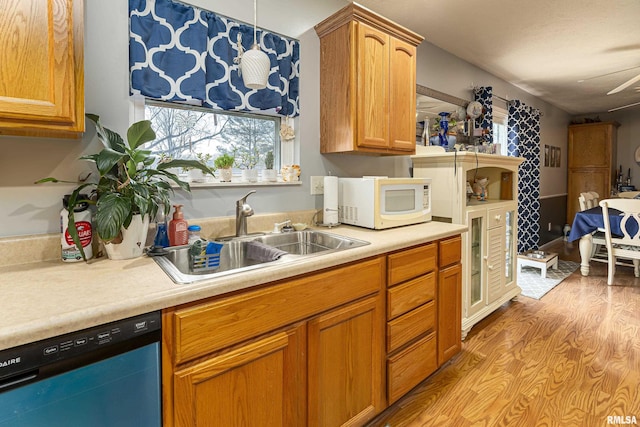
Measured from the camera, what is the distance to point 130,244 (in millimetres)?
1347

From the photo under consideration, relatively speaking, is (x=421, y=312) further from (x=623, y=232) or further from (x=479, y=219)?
(x=623, y=232)

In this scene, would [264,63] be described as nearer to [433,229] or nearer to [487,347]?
[433,229]

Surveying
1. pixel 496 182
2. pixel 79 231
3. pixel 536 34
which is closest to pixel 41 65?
pixel 79 231

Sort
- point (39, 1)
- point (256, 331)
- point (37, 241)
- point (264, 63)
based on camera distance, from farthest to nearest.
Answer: point (264, 63), point (37, 241), point (256, 331), point (39, 1)

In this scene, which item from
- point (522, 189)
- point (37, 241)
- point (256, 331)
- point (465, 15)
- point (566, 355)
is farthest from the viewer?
point (522, 189)

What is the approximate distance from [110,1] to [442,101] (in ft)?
8.83

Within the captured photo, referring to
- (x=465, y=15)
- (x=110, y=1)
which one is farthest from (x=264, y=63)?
(x=465, y=15)

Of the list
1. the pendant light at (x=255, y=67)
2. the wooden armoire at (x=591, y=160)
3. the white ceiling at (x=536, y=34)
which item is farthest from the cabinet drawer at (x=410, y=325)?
the wooden armoire at (x=591, y=160)

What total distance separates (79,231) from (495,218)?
2.80m

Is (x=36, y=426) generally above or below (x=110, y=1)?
below

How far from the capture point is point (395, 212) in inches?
82.3

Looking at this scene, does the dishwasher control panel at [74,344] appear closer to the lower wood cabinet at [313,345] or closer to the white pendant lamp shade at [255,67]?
the lower wood cabinet at [313,345]

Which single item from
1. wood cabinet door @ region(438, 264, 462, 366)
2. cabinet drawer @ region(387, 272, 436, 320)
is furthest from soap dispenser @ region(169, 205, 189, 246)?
wood cabinet door @ region(438, 264, 462, 366)

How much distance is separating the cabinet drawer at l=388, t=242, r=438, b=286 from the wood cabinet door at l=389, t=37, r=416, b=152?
2.44ft
